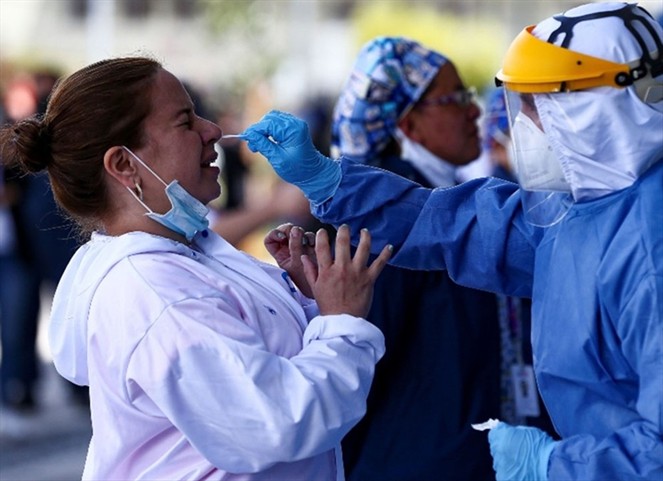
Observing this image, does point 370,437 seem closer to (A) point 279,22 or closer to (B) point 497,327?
(B) point 497,327

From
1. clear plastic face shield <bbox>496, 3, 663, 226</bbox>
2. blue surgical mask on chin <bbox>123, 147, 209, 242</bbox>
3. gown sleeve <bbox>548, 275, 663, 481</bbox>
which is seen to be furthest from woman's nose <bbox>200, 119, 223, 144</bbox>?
gown sleeve <bbox>548, 275, 663, 481</bbox>

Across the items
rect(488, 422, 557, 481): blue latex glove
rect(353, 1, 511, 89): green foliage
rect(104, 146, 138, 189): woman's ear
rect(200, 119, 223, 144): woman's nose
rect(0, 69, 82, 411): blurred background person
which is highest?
rect(200, 119, 223, 144): woman's nose

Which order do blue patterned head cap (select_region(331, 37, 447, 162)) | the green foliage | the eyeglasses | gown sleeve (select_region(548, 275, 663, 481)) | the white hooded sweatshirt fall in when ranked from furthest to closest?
1. the green foliage
2. the eyeglasses
3. blue patterned head cap (select_region(331, 37, 447, 162))
4. the white hooded sweatshirt
5. gown sleeve (select_region(548, 275, 663, 481))

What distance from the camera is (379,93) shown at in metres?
3.81

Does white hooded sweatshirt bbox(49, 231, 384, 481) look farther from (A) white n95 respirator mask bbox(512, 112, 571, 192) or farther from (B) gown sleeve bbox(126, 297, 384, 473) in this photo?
(A) white n95 respirator mask bbox(512, 112, 571, 192)

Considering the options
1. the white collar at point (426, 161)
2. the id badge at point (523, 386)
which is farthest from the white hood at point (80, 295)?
the white collar at point (426, 161)

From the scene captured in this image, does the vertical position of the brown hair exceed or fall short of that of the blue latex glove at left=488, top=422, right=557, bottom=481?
it exceeds it

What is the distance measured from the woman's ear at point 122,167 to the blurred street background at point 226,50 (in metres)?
0.34

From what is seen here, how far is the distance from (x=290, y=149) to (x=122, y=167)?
38 cm

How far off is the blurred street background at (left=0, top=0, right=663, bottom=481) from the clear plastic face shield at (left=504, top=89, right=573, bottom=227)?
2.73 ft

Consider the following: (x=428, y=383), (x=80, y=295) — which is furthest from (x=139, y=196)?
(x=428, y=383)

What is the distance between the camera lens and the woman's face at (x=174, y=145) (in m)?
2.56

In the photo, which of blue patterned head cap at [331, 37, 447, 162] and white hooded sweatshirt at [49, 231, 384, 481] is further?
blue patterned head cap at [331, 37, 447, 162]

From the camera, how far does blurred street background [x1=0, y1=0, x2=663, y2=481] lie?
23.3ft
